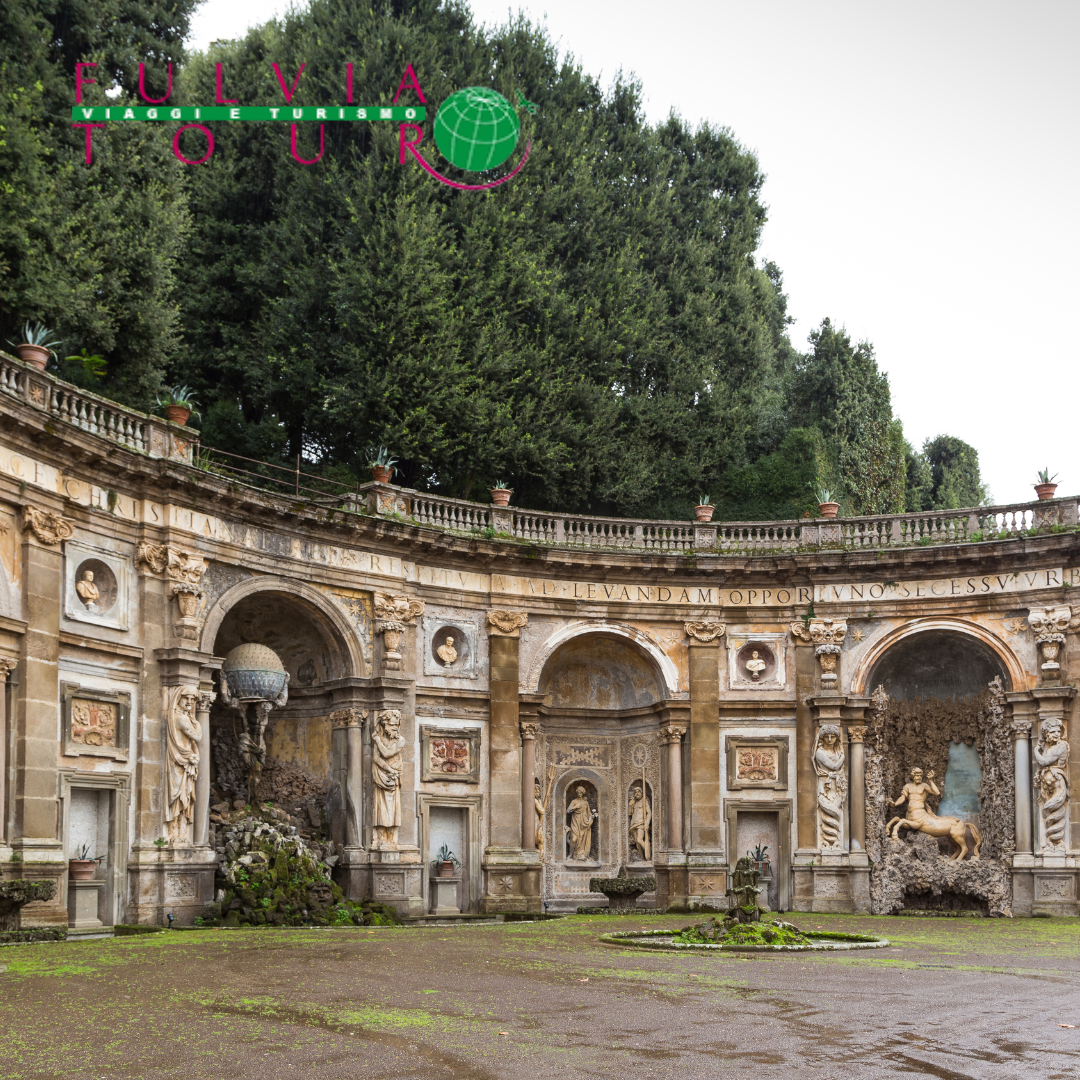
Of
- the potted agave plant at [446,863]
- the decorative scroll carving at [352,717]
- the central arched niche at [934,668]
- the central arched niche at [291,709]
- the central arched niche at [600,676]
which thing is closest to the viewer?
the central arched niche at [291,709]

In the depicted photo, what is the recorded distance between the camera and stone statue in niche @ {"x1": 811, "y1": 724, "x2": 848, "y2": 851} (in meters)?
31.2

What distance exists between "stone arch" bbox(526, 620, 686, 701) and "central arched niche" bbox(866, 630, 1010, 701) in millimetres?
4753

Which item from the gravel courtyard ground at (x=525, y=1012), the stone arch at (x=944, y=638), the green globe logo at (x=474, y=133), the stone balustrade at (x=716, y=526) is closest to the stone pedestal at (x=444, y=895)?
the stone balustrade at (x=716, y=526)

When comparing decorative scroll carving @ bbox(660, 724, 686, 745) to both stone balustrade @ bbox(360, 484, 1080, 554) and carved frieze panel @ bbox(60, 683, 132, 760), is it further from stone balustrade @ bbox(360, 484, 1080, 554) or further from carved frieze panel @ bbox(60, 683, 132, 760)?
carved frieze panel @ bbox(60, 683, 132, 760)

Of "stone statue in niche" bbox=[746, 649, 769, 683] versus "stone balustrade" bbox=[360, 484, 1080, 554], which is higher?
"stone balustrade" bbox=[360, 484, 1080, 554]

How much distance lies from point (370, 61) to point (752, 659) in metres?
19.7

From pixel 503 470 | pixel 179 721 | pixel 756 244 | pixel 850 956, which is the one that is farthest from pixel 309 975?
pixel 756 244

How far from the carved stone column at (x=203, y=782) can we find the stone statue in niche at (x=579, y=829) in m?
10.8

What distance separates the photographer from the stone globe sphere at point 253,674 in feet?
89.2

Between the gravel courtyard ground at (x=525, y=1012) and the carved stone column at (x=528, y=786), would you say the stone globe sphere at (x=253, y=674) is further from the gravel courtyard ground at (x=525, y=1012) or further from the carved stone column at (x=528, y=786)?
the gravel courtyard ground at (x=525, y=1012)

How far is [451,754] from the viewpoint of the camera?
3048 cm

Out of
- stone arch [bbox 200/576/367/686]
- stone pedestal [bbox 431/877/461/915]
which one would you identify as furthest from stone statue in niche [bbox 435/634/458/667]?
stone pedestal [bbox 431/877/461/915]

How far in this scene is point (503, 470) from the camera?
3700cm

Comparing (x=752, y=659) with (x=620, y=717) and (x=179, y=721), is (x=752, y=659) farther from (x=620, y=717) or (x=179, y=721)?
(x=179, y=721)
